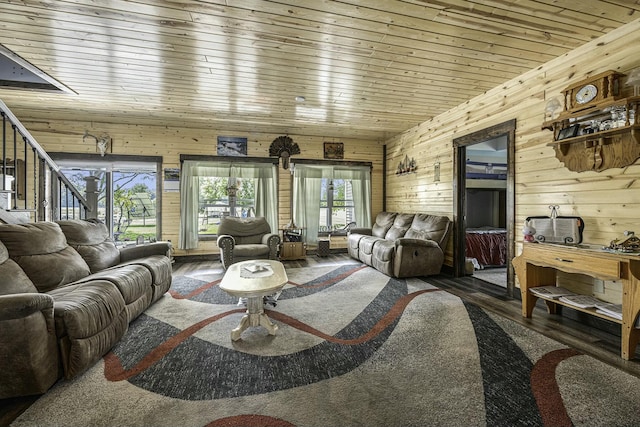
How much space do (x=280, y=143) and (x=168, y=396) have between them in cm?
505

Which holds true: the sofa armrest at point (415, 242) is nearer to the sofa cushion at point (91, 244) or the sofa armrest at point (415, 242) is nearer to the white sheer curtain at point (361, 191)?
the white sheer curtain at point (361, 191)

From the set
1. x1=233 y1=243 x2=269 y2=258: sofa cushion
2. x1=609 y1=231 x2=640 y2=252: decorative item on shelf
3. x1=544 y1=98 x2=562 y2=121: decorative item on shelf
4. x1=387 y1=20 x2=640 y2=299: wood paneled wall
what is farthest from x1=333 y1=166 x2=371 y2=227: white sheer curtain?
x1=609 y1=231 x2=640 y2=252: decorative item on shelf

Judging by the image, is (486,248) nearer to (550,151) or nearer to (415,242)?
(415,242)

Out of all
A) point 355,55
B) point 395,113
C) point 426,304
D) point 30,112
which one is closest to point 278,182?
point 395,113

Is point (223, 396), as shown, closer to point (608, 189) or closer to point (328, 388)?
point (328, 388)

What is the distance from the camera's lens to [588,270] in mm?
2264

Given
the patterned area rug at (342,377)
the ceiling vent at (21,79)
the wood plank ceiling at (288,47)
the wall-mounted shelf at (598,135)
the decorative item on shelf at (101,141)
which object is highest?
the ceiling vent at (21,79)

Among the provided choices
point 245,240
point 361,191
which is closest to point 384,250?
point 361,191

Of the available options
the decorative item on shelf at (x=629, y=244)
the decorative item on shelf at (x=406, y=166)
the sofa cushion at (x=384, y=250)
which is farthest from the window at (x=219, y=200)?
the decorative item on shelf at (x=629, y=244)

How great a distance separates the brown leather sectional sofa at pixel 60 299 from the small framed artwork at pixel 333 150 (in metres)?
4.11

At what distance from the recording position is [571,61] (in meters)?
2.80

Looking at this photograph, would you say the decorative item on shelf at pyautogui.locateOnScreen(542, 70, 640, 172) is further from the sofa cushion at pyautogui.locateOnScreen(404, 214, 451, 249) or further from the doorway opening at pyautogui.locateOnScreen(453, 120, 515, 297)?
the sofa cushion at pyautogui.locateOnScreen(404, 214, 451, 249)

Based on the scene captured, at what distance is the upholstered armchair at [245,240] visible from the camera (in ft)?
14.7

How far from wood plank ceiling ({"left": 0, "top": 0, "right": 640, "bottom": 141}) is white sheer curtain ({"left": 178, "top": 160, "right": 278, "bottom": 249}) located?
1.48 metres
